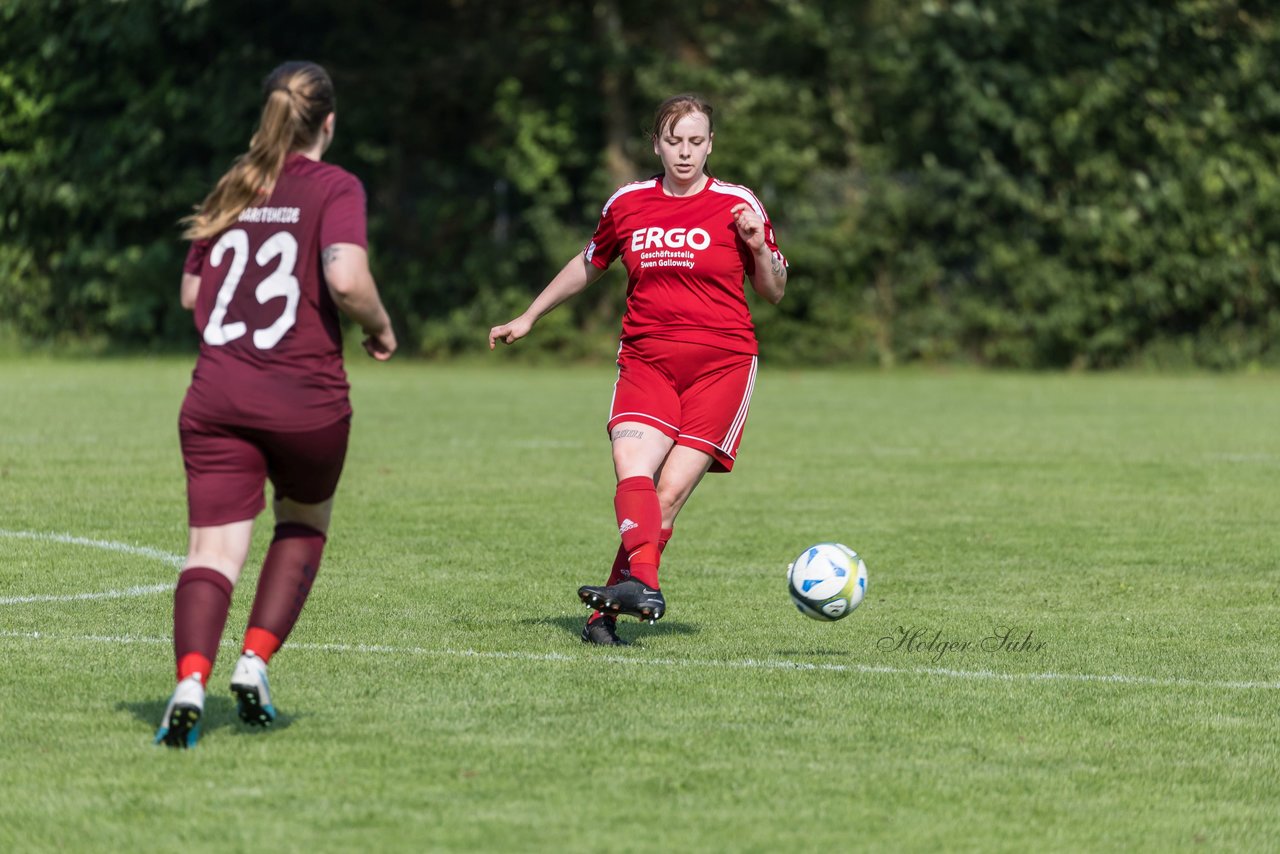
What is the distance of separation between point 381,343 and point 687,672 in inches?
71.7

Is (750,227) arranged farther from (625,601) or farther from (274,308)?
(274,308)

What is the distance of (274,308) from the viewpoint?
16.9ft

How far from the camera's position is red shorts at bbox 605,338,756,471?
7.25m

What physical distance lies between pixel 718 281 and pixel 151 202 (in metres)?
24.6

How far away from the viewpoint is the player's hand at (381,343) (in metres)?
5.30

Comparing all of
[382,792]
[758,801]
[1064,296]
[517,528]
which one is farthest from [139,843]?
[1064,296]

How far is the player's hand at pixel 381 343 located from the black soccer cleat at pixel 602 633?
6.56 feet

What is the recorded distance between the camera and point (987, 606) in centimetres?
820

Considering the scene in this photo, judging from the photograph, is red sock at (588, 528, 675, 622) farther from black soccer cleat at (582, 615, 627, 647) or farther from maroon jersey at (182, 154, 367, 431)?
maroon jersey at (182, 154, 367, 431)

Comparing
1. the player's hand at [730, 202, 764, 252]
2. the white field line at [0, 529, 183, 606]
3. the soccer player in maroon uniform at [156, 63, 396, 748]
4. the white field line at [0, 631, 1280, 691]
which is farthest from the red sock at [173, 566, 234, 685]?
the white field line at [0, 529, 183, 606]

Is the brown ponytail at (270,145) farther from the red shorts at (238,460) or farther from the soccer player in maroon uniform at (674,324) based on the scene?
the soccer player in maroon uniform at (674,324)

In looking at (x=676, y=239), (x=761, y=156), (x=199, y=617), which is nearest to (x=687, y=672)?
(x=676, y=239)

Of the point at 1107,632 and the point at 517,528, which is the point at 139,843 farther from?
the point at 517,528

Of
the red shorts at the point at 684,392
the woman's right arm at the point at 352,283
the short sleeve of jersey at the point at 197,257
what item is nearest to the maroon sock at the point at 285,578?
the woman's right arm at the point at 352,283
